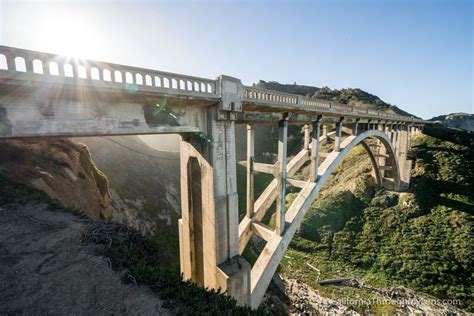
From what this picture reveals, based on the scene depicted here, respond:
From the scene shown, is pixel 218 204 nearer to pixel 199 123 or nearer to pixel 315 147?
pixel 199 123

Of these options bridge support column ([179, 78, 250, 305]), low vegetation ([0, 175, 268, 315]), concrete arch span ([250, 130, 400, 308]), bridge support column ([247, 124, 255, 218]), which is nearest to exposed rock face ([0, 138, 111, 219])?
low vegetation ([0, 175, 268, 315])

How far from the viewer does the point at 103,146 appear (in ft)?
81.0

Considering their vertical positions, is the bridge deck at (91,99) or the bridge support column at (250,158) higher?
the bridge deck at (91,99)

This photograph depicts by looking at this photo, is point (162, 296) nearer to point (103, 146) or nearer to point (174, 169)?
point (103, 146)

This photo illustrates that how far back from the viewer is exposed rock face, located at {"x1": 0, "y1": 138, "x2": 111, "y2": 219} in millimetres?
9711

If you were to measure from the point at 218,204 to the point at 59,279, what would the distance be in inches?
160

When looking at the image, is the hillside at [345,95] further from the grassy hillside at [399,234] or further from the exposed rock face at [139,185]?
the exposed rock face at [139,185]

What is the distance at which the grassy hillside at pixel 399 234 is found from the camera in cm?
1343

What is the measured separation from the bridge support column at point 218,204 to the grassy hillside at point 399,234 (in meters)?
9.87

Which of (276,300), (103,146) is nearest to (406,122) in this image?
(276,300)

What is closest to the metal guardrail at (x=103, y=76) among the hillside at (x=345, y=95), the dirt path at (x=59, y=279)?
the dirt path at (x=59, y=279)

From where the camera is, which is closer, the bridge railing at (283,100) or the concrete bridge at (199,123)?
the concrete bridge at (199,123)

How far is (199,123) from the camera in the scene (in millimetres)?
6438

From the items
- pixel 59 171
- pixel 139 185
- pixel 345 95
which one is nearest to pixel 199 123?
pixel 59 171
